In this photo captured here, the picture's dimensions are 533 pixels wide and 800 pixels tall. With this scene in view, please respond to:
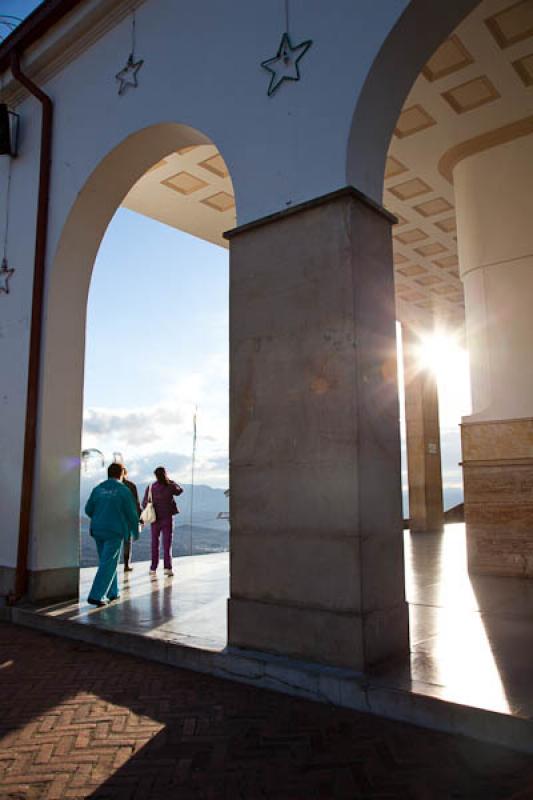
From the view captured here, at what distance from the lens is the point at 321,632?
4402mm

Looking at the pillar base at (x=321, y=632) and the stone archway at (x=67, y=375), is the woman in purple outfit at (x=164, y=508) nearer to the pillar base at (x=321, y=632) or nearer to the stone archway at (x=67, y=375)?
the stone archway at (x=67, y=375)

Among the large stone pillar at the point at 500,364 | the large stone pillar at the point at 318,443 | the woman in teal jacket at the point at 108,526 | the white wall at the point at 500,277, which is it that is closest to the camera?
the large stone pillar at the point at 318,443

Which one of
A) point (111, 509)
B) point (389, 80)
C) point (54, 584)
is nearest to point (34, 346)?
point (111, 509)

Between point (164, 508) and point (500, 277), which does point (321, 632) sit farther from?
point (500, 277)

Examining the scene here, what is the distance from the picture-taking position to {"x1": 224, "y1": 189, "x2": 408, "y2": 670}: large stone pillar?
4.41 metres

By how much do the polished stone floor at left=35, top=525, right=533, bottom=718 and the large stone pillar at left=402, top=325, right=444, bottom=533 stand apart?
7.52 m

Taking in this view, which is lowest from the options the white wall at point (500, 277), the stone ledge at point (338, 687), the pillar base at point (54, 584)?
the stone ledge at point (338, 687)

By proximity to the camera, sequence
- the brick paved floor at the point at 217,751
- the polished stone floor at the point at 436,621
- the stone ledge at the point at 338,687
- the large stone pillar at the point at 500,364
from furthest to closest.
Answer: the large stone pillar at the point at 500,364
the polished stone floor at the point at 436,621
the stone ledge at the point at 338,687
the brick paved floor at the point at 217,751

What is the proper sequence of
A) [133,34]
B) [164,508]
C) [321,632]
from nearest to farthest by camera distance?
[321,632] < [133,34] < [164,508]

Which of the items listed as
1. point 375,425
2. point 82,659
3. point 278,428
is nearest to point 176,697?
point 82,659

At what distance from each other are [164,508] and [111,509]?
2.38m

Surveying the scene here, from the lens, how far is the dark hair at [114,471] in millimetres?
7570

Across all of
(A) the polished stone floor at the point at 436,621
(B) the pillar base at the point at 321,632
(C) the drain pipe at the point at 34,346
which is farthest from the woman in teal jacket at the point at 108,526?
(B) the pillar base at the point at 321,632

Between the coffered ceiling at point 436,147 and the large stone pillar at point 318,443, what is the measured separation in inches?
132
